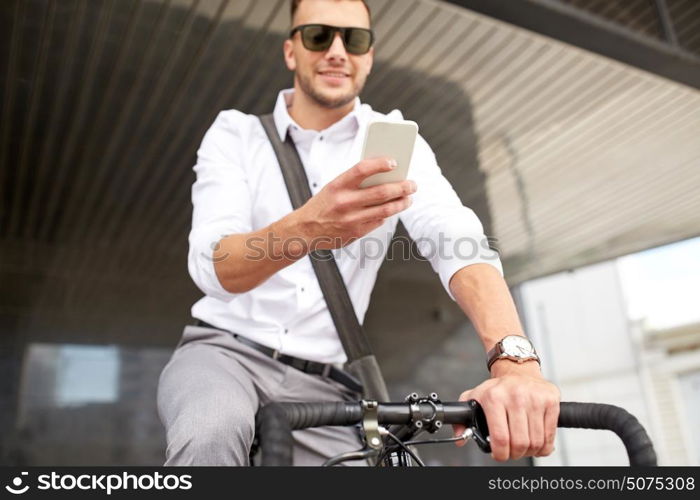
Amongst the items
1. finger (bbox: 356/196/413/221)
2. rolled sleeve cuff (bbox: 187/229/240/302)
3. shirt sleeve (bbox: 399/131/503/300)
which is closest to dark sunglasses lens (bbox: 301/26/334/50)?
shirt sleeve (bbox: 399/131/503/300)

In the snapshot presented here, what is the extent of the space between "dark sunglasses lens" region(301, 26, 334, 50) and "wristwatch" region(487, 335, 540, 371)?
117 cm

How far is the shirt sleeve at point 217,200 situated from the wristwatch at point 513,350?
0.60 metres

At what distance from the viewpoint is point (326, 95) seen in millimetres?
2107

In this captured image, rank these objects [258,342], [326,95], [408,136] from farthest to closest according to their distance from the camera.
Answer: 1. [326,95]
2. [258,342]
3. [408,136]

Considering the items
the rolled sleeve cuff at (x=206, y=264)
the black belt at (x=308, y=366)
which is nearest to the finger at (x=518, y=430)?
the rolled sleeve cuff at (x=206, y=264)

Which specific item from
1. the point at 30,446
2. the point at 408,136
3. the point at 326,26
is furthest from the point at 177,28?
the point at 30,446

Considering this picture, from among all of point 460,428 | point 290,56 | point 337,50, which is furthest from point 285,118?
point 460,428

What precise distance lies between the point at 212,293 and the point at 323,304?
1.33 ft

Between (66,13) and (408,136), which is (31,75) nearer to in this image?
(66,13)

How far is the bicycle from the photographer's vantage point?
1.03 m

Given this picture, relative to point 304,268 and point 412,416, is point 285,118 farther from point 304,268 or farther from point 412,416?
point 412,416

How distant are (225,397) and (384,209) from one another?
0.53 meters

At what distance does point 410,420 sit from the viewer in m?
1.11

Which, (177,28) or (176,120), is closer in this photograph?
(177,28)
